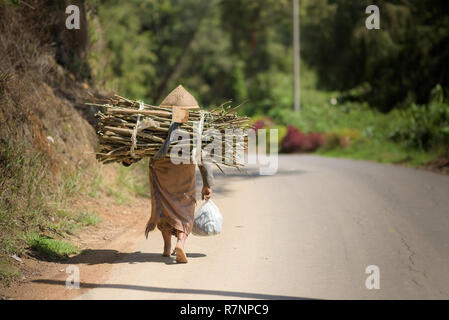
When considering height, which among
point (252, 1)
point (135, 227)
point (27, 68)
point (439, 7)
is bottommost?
point (135, 227)

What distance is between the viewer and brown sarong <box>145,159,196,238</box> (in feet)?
23.8

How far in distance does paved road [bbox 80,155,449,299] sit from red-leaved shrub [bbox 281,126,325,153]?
15.3 m

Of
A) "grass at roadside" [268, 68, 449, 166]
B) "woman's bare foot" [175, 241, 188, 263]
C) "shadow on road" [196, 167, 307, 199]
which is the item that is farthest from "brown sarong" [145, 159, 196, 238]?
"grass at roadside" [268, 68, 449, 166]

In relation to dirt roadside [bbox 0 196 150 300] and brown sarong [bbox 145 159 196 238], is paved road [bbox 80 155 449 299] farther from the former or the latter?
brown sarong [bbox 145 159 196 238]

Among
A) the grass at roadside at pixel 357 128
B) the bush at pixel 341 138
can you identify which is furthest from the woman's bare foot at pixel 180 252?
the bush at pixel 341 138

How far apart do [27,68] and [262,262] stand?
5733mm

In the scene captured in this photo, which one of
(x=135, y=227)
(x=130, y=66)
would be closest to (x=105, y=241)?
(x=135, y=227)

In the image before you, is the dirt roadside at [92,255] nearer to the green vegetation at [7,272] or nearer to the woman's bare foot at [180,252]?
the green vegetation at [7,272]

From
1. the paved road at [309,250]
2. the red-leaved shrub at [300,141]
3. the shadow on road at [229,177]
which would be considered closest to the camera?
the paved road at [309,250]

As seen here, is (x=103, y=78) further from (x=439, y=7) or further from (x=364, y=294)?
(x=439, y=7)

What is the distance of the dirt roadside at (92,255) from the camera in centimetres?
605

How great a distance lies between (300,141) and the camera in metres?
29.4

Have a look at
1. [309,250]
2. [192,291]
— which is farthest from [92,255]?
[309,250]
